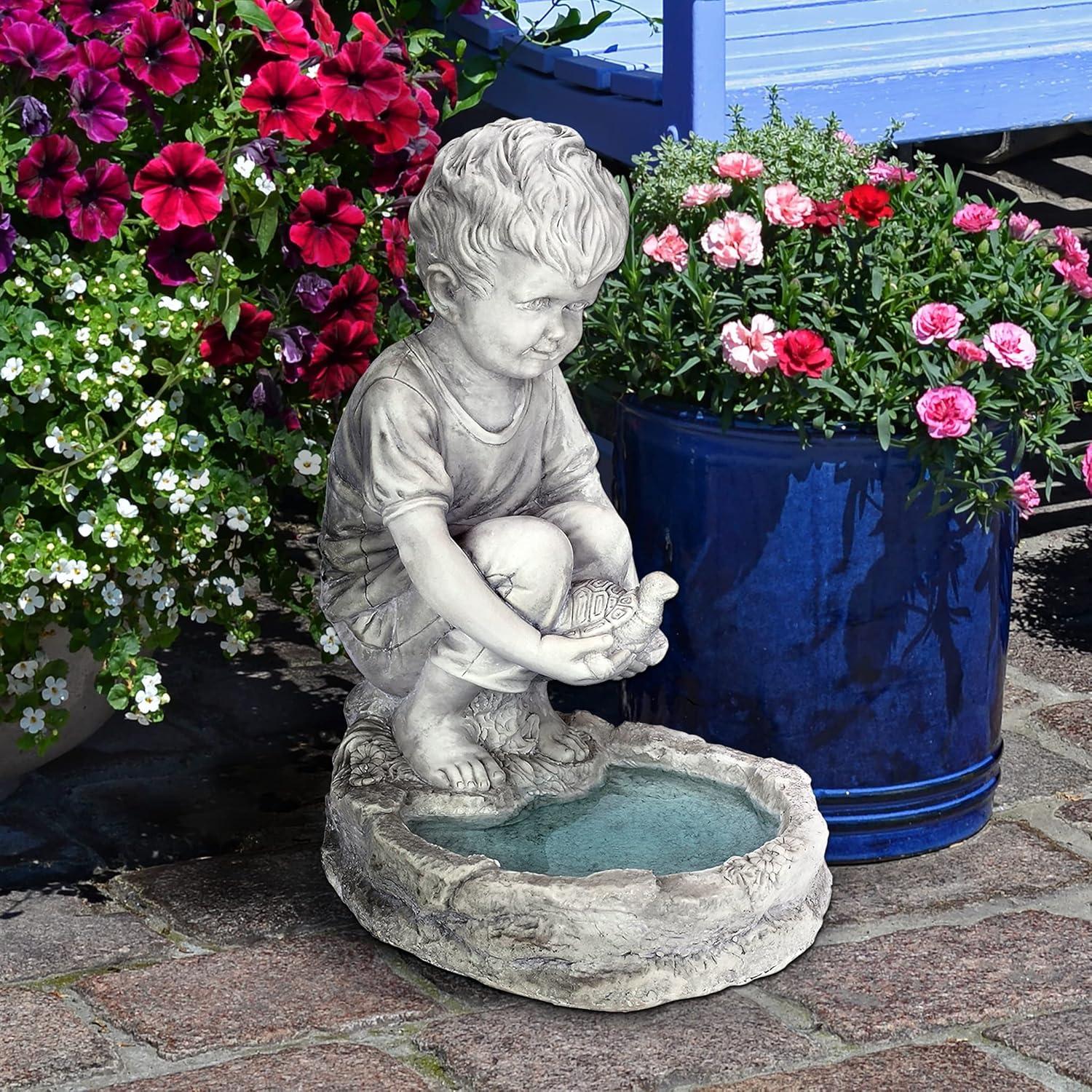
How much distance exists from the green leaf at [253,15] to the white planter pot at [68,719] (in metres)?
1.23

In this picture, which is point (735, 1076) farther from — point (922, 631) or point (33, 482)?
point (33, 482)

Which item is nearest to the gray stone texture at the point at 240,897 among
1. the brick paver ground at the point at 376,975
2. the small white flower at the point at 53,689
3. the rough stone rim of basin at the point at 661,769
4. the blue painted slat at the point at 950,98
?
the brick paver ground at the point at 376,975

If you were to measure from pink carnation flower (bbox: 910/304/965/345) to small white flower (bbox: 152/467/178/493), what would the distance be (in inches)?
53.1

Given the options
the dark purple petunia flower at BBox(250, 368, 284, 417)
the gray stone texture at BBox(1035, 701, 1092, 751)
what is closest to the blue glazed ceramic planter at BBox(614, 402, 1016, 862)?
the gray stone texture at BBox(1035, 701, 1092, 751)

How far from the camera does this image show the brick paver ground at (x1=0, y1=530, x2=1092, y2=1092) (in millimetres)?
2809

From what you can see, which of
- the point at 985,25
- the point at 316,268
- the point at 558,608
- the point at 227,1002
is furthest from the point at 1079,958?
the point at 985,25

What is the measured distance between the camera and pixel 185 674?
14.5 ft

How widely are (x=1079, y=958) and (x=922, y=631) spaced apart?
668mm

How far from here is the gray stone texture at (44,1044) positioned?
2.78 m

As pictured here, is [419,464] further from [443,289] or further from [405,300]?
[405,300]

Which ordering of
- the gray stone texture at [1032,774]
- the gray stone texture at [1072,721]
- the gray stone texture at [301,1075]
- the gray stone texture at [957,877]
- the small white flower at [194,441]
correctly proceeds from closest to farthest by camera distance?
the gray stone texture at [301,1075] → the small white flower at [194,441] → the gray stone texture at [957,877] → the gray stone texture at [1032,774] → the gray stone texture at [1072,721]

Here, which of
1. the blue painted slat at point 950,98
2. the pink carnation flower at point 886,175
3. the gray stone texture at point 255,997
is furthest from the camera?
the blue painted slat at point 950,98

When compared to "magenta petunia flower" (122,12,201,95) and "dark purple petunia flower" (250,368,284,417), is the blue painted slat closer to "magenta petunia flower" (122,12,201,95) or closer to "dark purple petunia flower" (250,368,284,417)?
"dark purple petunia flower" (250,368,284,417)

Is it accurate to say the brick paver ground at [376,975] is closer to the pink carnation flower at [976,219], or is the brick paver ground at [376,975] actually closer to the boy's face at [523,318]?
the boy's face at [523,318]
